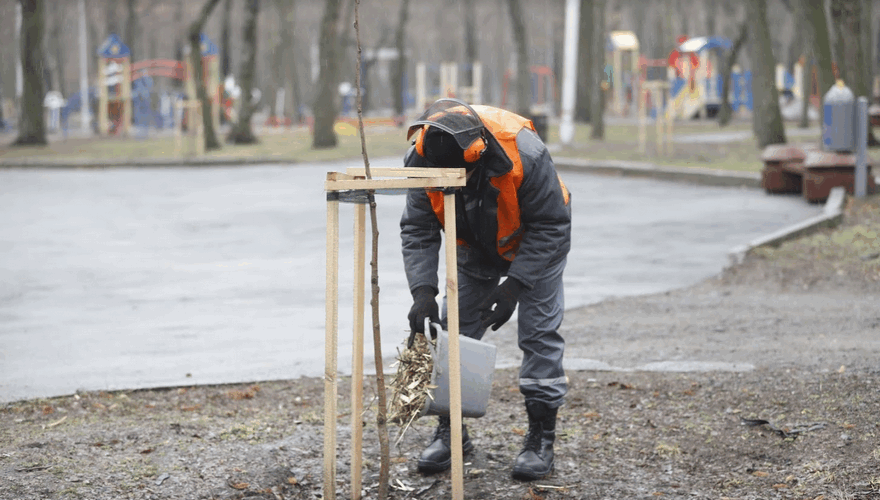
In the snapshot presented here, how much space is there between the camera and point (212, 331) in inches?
274

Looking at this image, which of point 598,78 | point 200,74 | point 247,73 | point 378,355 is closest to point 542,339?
point 378,355

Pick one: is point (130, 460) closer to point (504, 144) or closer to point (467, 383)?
point (467, 383)

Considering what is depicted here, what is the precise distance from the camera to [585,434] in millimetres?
4695

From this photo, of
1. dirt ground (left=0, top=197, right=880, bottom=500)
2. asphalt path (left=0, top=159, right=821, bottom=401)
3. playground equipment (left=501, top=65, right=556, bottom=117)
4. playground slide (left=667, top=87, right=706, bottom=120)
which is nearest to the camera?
dirt ground (left=0, top=197, right=880, bottom=500)

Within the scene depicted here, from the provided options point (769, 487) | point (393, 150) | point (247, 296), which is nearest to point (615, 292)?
point (247, 296)

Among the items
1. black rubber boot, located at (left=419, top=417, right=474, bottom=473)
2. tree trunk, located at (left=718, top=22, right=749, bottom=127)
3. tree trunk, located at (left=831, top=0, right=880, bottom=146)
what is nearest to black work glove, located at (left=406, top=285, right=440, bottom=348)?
black rubber boot, located at (left=419, top=417, right=474, bottom=473)

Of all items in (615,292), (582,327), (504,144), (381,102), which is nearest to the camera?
(504,144)

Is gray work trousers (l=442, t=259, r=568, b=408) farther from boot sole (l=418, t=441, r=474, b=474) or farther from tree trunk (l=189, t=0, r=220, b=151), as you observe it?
tree trunk (l=189, t=0, r=220, b=151)

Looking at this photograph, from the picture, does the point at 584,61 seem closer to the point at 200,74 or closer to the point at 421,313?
the point at 200,74

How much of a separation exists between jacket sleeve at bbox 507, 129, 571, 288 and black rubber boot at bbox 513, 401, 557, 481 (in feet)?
1.93

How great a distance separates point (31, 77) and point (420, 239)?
84.4 ft

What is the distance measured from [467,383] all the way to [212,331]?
3.57 metres

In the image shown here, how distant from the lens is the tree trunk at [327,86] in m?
24.1

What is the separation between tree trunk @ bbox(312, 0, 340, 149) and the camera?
2412 centimetres
